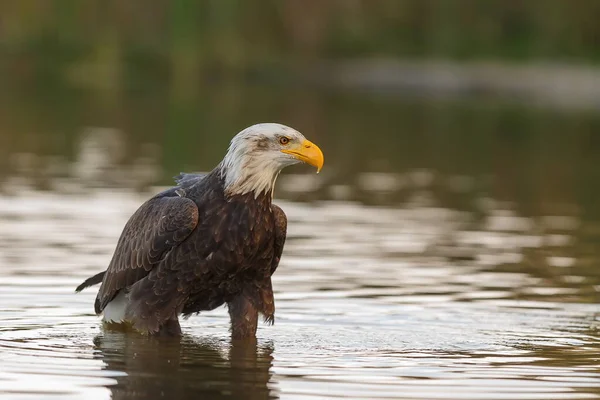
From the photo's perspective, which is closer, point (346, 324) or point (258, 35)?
point (346, 324)

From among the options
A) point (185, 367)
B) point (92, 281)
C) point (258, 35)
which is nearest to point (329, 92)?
point (258, 35)

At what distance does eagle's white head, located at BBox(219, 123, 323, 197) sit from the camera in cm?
909

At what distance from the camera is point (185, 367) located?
864 cm

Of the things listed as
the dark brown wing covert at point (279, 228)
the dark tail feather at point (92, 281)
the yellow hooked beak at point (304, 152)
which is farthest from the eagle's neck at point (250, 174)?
the dark tail feather at point (92, 281)

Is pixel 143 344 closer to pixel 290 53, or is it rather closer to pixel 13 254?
pixel 13 254

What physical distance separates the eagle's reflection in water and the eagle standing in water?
197mm

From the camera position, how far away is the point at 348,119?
32312 millimetres

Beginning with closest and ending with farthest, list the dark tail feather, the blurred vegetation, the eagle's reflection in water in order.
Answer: the eagle's reflection in water → the dark tail feather → the blurred vegetation

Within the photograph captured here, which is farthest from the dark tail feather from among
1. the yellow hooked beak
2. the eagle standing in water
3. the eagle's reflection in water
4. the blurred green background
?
the blurred green background

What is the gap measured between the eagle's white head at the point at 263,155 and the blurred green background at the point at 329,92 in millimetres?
8244

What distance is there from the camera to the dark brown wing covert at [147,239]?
9.19 meters

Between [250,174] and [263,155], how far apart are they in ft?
0.43

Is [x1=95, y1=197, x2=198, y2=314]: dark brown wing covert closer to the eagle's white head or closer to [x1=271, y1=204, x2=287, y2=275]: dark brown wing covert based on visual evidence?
the eagle's white head

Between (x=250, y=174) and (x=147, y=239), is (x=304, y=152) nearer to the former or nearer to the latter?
(x=250, y=174)
